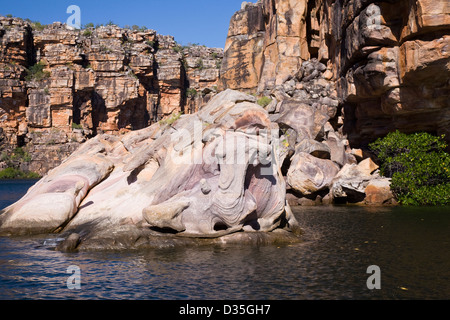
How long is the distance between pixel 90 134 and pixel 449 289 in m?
80.4

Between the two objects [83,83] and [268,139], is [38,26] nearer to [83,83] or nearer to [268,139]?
[83,83]

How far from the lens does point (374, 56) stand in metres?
24.3

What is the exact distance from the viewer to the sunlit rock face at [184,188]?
42.3 ft

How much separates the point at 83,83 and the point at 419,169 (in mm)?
68377

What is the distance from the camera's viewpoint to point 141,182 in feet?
50.9

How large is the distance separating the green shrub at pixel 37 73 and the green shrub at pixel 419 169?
235 feet

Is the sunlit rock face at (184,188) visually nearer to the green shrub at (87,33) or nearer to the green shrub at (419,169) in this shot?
the green shrub at (419,169)

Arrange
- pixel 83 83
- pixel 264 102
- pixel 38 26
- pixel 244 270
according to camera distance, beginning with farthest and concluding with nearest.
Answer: pixel 38 26 < pixel 83 83 < pixel 264 102 < pixel 244 270

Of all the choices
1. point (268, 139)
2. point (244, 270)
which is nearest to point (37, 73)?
point (268, 139)

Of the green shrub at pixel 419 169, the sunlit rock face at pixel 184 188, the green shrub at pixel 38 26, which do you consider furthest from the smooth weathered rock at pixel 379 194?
the green shrub at pixel 38 26

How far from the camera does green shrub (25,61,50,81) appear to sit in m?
80.9

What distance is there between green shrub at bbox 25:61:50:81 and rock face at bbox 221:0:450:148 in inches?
2084

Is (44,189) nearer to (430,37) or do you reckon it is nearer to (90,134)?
(430,37)

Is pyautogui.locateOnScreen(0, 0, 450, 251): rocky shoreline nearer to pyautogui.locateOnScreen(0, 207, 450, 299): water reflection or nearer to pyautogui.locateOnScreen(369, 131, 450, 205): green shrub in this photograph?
pyautogui.locateOnScreen(369, 131, 450, 205): green shrub
